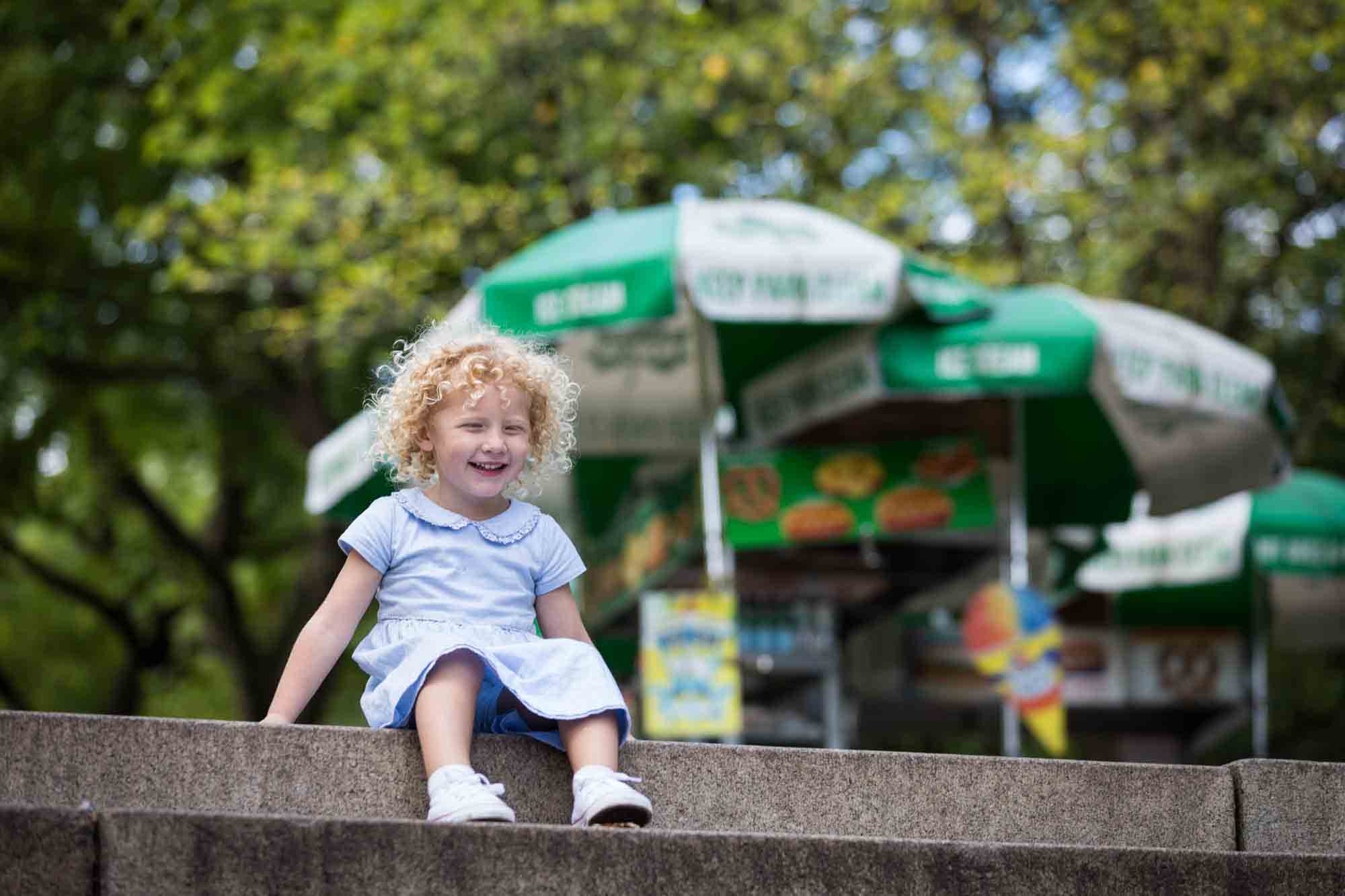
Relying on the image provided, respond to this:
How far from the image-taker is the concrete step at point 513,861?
3088mm

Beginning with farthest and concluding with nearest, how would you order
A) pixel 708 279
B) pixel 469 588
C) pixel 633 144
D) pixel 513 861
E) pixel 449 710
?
pixel 633 144 < pixel 708 279 < pixel 469 588 < pixel 449 710 < pixel 513 861

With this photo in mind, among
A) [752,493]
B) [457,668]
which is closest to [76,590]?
[752,493]

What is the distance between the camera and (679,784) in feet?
13.4

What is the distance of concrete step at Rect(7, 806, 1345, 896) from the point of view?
122 inches

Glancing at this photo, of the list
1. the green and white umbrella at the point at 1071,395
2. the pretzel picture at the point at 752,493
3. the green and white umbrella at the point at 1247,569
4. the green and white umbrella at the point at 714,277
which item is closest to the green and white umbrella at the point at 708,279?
the green and white umbrella at the point at 714,277

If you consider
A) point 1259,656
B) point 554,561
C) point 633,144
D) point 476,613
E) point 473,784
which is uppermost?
point 633,144

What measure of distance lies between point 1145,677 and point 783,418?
4.38 metres

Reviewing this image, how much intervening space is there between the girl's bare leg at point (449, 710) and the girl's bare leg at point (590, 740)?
0.22 m

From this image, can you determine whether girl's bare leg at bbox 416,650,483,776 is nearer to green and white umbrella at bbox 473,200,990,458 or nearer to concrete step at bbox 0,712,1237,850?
concrete step at bbox 0,712,1237,850

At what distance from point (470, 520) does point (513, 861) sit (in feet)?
3.89

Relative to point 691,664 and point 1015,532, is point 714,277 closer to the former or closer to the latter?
point 691,664

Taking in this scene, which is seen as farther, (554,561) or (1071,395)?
(1071,395)

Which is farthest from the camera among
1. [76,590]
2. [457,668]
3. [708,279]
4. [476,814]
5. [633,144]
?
[76,590]

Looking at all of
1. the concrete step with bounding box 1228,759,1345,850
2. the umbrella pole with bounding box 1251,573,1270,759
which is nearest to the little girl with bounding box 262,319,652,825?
the concrete step with bounding box 1228,759,1345,850
